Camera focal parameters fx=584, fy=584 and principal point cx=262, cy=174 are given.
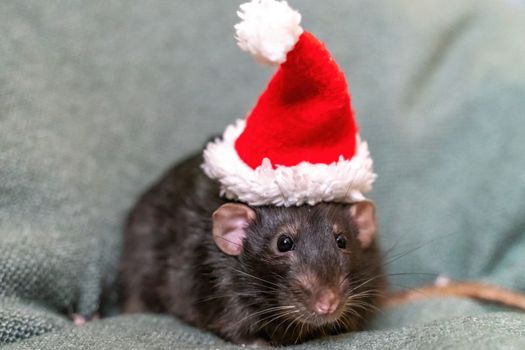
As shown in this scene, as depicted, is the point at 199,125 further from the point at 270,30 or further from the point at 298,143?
the point at 270,30

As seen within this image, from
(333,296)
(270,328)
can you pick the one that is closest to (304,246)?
(333,296)

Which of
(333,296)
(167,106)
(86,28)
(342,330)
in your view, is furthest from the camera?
(167,106)

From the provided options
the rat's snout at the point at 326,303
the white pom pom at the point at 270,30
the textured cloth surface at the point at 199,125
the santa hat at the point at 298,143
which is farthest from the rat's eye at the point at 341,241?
the white pom pom at the point at 270,30

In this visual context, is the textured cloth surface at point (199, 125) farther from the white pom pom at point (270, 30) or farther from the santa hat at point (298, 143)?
the white pom pom at point (270, 30)

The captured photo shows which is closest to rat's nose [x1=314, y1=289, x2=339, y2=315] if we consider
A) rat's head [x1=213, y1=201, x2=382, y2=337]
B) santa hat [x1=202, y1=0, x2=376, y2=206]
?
rat's head [x1=213, y1=201, x2=382, y2=337]

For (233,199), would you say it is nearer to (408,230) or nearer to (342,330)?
(342,330)
